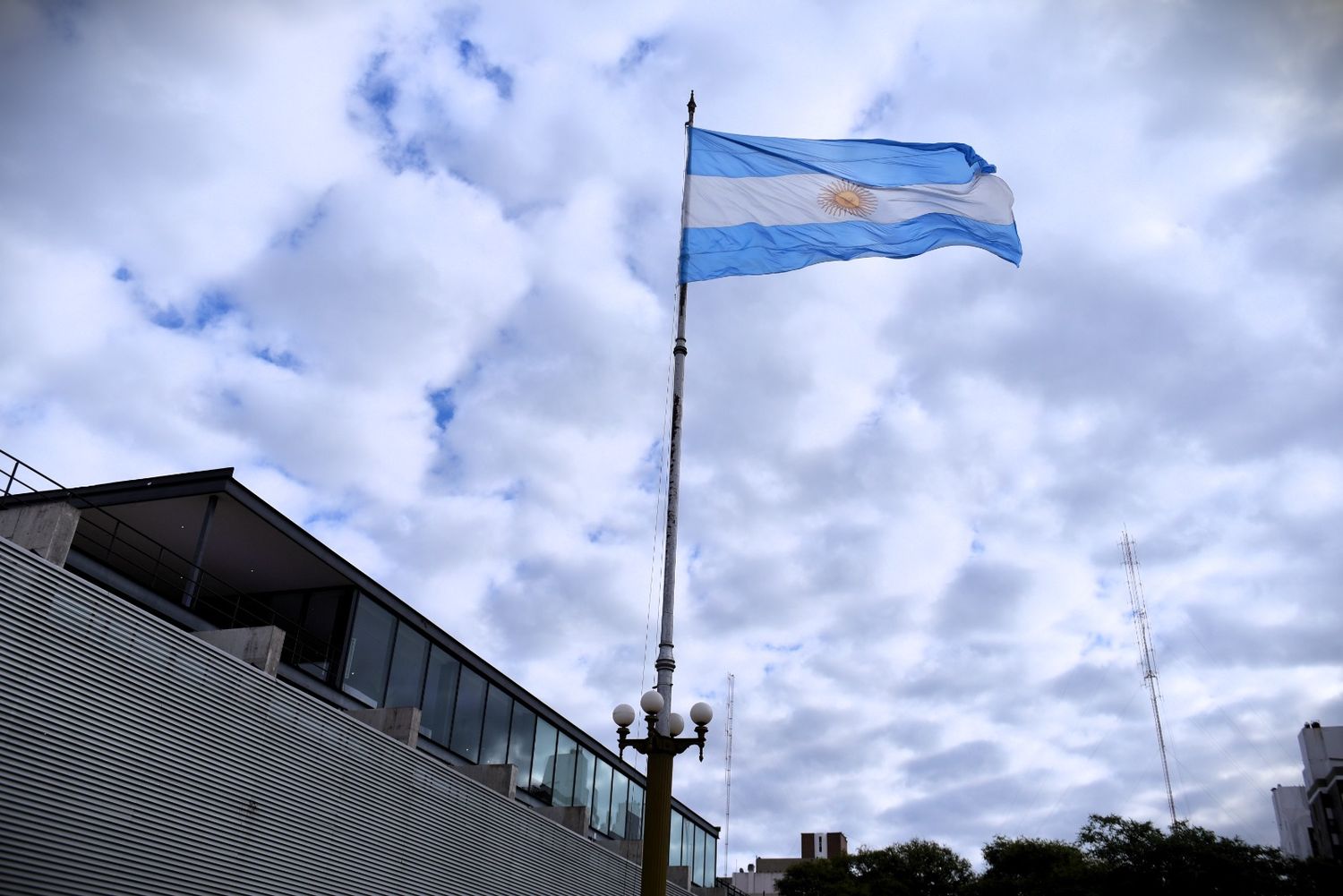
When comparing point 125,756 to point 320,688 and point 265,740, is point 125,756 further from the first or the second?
point 320,688

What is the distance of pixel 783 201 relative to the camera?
23.0 m

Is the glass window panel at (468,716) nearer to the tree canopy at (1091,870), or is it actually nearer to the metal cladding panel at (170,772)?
the metal cladding panel at (170,772)

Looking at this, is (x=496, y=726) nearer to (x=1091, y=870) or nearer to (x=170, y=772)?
(x=170, y=772)

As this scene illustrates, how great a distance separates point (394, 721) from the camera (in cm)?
2670

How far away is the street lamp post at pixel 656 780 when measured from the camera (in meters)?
16.8

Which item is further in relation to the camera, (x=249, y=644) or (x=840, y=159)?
(x=840, y=159)

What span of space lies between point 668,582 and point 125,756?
32.3ft

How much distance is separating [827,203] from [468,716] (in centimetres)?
1980

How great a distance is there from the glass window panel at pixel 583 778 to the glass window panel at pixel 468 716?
8.18 metres

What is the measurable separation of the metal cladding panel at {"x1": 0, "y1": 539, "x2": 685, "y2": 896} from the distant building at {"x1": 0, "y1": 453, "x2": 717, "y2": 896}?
4cm

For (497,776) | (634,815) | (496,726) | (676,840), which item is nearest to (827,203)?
(497,776)

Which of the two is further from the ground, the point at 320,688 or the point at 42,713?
the point at 320,688

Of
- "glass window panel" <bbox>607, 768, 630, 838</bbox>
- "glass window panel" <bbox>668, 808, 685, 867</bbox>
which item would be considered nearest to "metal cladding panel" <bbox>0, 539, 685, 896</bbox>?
"glass window panel" <bbox>607, 768, 630, 838</bbox>

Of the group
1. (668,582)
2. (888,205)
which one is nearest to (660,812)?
(668,582)
